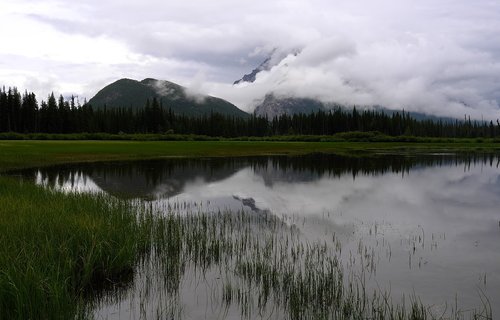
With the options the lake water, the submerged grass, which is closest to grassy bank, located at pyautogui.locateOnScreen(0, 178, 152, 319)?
the lake water

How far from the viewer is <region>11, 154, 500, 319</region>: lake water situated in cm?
1146

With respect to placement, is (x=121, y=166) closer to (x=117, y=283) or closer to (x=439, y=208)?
(x=439, y=208)

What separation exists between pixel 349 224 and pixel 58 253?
13959 mm

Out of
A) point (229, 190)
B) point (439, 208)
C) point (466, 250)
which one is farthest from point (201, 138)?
point (466, 250)

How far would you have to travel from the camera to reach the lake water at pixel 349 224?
37.6 ft

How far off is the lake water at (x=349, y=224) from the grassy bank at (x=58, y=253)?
91 cm

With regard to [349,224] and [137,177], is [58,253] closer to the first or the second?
[349,224]

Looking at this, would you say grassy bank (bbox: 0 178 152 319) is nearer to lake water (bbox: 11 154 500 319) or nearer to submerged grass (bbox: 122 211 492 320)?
lake water (bbox: 11 154 500 319)

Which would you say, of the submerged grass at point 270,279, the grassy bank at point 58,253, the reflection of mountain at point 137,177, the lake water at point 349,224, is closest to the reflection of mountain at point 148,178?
the reflection of mountain at point 137,177

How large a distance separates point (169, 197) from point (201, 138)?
410 feet

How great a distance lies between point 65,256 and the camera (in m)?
12.0

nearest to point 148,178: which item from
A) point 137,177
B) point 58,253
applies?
point 137,177

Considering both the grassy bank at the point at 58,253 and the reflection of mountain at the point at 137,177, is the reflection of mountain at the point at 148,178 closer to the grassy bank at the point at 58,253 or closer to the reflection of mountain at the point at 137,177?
the reflection of mountain at the point at 137,177

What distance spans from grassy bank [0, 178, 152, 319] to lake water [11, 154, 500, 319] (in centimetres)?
91
